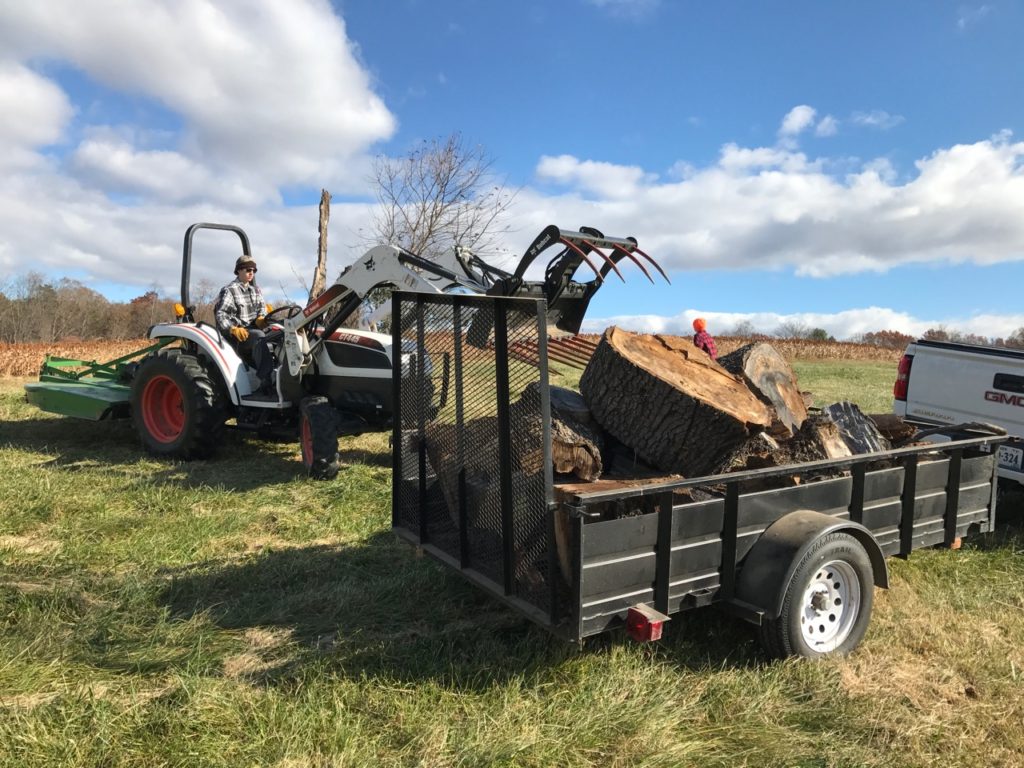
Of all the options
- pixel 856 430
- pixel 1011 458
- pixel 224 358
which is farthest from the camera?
pixel 224 358

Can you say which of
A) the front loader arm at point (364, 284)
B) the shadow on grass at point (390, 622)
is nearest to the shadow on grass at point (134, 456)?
the front loader arm at point (364, 284)

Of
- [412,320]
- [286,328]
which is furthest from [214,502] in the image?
[412,320]

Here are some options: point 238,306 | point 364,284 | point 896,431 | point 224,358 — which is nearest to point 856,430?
point 896,431

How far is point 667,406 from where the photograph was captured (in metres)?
3.59

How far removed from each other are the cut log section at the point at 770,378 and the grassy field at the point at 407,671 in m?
1.12

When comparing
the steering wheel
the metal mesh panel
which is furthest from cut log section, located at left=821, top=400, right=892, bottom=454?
the steering wheel

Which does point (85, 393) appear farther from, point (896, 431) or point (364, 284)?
point (896, 431)

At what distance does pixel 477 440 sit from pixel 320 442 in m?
3.52

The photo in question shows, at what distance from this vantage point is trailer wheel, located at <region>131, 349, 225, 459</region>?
6.93 m

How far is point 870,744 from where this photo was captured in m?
2.57

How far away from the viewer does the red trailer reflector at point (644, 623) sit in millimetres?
2588

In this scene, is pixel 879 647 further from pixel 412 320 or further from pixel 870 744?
pixel 412 320

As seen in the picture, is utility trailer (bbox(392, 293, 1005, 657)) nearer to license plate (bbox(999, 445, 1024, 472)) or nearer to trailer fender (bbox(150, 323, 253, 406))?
license plate (bbox(999, 445, 1024, 472))

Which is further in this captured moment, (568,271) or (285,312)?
(285,312)
